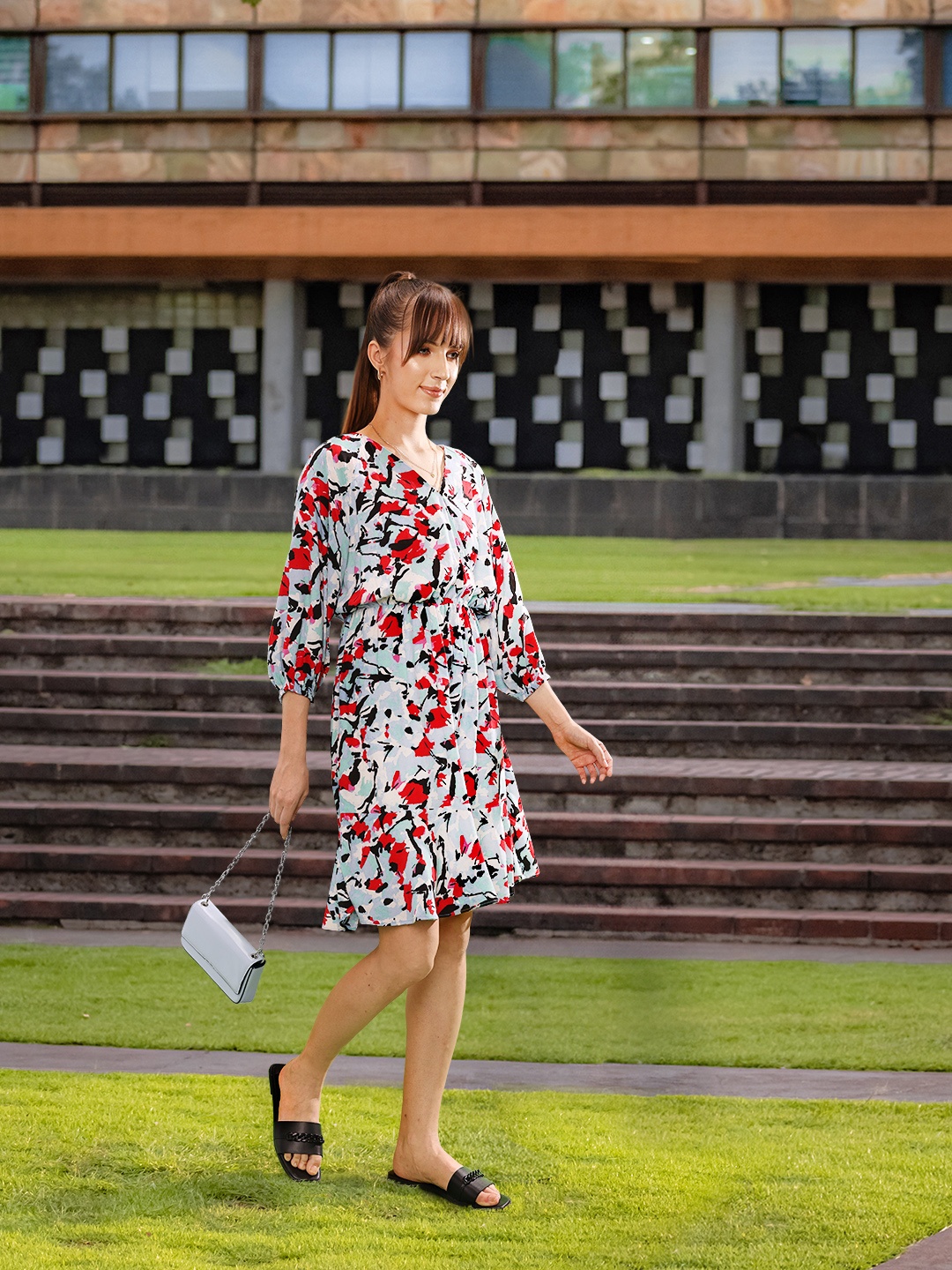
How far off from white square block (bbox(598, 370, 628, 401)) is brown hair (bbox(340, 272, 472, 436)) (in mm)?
23789

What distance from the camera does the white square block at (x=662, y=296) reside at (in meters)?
27.5

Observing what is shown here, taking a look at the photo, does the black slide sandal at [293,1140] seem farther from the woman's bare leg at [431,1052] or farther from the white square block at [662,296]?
the white square block at [662,296]

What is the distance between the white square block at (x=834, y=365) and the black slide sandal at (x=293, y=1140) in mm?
24680

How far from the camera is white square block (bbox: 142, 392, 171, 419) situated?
29.2m

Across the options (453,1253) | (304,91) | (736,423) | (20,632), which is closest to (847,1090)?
(453,1253)

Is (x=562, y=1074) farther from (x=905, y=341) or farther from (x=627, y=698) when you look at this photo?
(x=905, y=341)

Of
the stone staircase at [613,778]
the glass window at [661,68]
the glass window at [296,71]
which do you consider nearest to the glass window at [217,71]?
the glass window at [296,71]

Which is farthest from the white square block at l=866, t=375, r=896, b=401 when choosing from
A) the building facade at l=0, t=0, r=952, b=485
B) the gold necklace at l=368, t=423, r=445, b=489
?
the gold necklace at l=368, t=423, r=445, b=489

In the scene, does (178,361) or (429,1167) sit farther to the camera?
(178,361)

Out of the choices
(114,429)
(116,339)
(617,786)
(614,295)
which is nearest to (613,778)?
(617,786)

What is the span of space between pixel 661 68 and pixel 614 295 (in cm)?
343

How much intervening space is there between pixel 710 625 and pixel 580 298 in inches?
676

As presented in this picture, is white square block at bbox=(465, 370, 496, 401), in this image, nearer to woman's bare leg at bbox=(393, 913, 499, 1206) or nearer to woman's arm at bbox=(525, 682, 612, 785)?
woman's arm at bbox=(525, 682, 612, 785)

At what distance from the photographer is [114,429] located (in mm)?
29250
